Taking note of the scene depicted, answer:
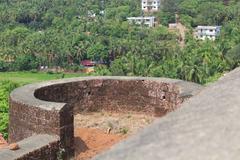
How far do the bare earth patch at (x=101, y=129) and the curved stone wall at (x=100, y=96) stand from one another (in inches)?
5.1

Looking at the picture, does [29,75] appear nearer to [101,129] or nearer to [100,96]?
[100,96]

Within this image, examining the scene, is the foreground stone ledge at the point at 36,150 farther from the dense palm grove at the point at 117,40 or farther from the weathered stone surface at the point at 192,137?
the dense palm grove at the point at 117,40

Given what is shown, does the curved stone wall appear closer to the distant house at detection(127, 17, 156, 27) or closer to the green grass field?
the green grass field

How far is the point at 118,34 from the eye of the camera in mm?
61875

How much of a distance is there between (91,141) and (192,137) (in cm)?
569

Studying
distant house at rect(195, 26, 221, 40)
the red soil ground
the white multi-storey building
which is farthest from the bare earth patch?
the white multi-storey building

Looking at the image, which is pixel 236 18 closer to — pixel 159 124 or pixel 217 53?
pixel 217 53

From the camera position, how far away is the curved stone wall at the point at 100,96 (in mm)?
6805

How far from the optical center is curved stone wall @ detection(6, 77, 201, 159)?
6.80 m

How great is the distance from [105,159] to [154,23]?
251ft

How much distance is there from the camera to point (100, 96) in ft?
28.4

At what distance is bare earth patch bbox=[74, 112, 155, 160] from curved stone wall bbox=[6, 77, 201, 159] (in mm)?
130

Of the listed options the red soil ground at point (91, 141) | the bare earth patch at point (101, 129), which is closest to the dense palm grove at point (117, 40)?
the bare earth patch at point (101, 129)

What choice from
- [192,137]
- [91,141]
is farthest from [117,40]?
[192,137]
